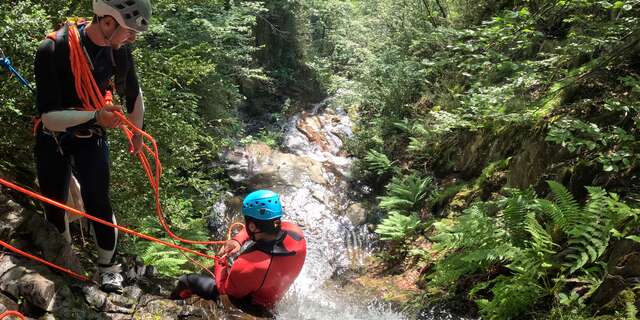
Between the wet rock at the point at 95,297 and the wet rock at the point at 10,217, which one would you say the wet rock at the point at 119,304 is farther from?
the wet rock at the point at 10,217

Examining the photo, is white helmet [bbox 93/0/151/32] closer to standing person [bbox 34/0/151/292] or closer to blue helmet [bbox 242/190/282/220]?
standing person [bbox 34/0/151/292]

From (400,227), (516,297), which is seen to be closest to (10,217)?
(516,297)

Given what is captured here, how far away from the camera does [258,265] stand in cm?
427

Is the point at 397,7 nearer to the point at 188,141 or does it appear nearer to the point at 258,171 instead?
the point at 258,171

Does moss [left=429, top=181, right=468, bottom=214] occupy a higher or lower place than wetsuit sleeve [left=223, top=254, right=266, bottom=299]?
lower

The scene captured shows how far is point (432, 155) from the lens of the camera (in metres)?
11.0

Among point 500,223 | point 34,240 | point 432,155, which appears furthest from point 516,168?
point 34,240

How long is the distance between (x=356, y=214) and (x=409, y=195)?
190 centimetres

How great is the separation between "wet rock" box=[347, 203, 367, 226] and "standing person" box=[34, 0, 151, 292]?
24.9 feet

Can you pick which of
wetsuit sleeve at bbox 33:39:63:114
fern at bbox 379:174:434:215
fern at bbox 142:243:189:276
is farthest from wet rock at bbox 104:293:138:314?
fern at bbox 379:174:434:215

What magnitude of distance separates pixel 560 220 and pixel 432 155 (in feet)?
20.1

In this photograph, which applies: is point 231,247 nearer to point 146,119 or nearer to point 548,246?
point 146,119

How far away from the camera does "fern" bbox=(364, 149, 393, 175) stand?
1158cm

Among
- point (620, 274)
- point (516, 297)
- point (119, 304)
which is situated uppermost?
point (119, 304)
